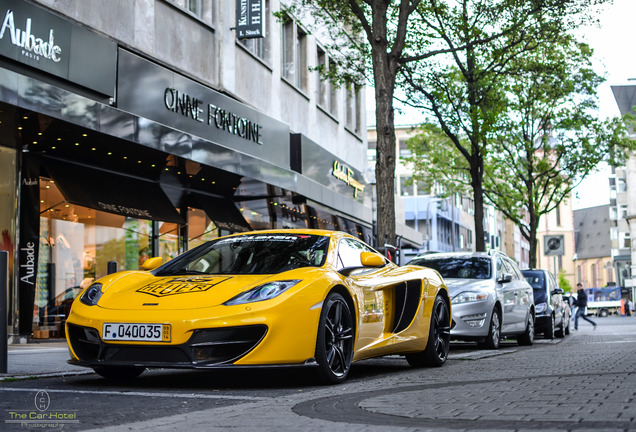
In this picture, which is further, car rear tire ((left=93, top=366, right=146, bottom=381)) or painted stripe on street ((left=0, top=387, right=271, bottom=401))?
car rear tire ((left=93, top=366, right=146, bottom=381))

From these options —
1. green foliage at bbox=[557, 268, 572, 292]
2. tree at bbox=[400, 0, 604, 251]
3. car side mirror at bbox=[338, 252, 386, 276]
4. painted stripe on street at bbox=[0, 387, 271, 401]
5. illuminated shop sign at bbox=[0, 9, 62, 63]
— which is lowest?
painted stripe on street at bbox=[0, 387, 271, 401]

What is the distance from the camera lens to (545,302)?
20.3 meters

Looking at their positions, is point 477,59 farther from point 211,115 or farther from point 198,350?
point 198,350

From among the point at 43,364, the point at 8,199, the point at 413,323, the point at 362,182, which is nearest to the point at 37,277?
the point at 8,199

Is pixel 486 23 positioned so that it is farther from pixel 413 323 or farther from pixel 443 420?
pixel 443 420

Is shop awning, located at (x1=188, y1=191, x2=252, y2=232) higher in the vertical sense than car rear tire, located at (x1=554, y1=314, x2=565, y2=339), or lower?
higher

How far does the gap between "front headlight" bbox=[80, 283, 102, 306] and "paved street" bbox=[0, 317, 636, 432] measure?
66cm

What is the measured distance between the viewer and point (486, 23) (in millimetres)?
21922

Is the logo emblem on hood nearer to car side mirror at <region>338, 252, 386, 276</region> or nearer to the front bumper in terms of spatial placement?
car side mirror at <region>338, 252, 386, 276</region>

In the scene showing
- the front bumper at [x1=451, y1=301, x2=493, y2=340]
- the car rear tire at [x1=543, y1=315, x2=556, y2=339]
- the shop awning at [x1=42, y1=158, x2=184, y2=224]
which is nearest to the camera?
the front bumper at [x1=451, y1=301, x2=493, y2=340]

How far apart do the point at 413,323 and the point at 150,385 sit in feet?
9.54

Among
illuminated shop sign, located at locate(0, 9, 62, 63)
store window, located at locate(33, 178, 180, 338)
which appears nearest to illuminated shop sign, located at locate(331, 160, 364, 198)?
store window, located at locate(33, 178, 180, 338)

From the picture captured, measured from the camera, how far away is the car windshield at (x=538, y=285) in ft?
66.7

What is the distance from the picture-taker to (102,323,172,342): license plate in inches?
262
